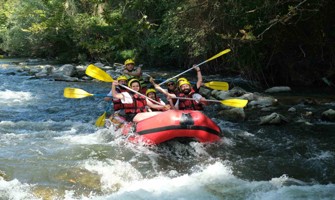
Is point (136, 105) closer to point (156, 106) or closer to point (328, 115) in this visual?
point (156, 106)

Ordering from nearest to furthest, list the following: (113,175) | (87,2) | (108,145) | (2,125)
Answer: (113,175)
(108,145)
(2,125)
(87,2)

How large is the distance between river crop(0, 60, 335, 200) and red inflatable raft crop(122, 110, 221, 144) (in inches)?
6.2

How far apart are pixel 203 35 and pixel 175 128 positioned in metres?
5.02

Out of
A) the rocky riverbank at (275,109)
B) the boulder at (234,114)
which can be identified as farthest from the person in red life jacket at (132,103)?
the rocky riverbank at (275,109)

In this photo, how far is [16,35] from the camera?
2583 cm

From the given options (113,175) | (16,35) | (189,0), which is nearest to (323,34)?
(189,0)

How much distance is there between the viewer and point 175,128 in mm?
5078

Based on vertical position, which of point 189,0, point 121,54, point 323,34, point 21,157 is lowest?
point 121,54

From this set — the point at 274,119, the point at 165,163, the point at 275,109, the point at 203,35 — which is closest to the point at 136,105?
the point at 165,163

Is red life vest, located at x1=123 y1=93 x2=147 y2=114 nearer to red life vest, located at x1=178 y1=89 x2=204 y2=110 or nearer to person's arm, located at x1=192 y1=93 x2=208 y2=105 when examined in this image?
red life vest, located at x1=178 y1=89 x2=204 y2=110

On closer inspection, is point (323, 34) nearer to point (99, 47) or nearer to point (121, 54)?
point (121, 54)

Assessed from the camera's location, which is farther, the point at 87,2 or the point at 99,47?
the point at 87,2

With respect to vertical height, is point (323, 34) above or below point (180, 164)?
above

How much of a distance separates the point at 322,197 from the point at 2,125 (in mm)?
5360
